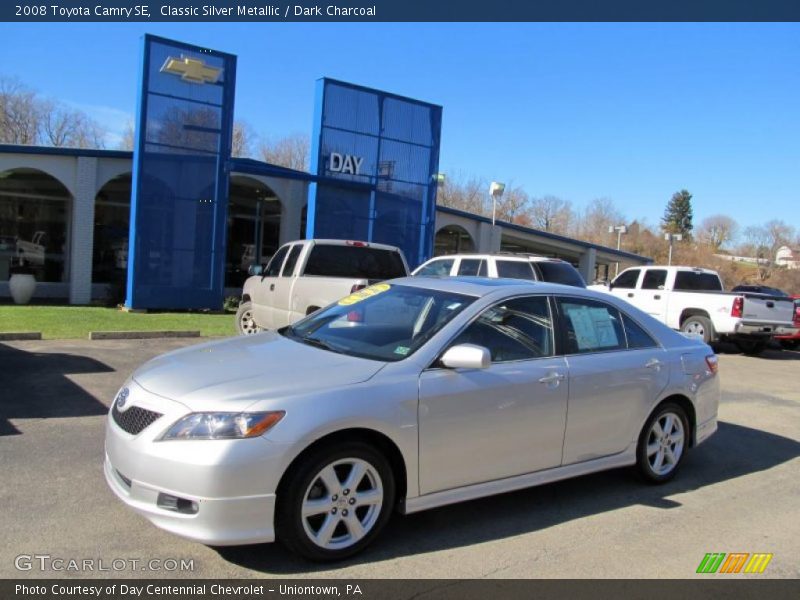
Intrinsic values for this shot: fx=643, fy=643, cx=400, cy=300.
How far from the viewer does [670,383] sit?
516 cm

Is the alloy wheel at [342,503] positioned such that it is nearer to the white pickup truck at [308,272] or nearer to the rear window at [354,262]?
the white pickup truck at [308,272]

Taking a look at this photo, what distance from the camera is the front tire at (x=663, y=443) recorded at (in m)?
5.08

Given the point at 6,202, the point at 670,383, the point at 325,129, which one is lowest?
the point at 670,383

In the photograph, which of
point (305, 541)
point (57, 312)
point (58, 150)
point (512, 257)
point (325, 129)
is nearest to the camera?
point (305, 541)

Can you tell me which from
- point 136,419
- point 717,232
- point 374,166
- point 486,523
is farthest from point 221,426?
point 717,232

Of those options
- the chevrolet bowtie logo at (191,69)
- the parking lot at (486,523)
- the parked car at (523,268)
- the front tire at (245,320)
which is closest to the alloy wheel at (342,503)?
the parking lot at (486,523)

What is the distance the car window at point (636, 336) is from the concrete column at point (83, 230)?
53.3ft

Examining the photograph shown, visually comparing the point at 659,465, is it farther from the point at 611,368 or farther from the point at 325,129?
the point at 325,129

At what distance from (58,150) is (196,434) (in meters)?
17.0

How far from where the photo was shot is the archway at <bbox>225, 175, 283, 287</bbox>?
22859mm

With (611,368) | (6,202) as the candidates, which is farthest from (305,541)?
(6,202)

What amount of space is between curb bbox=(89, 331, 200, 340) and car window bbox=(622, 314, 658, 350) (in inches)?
353

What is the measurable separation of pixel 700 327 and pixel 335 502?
13.6 m

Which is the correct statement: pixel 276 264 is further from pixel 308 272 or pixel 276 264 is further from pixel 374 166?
pixel 374 166
